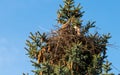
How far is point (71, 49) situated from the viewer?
21.1 m

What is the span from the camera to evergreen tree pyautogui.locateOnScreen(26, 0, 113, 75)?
21094 millimetres

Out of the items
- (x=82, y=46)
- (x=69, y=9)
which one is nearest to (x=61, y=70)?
(x=82, y=46)

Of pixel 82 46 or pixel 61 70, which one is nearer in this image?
pixel 61 70

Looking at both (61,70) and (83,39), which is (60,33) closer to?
(83,39)

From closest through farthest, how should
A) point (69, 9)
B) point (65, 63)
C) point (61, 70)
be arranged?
point (61, 70) < point (65, 63) < point (69, 9)

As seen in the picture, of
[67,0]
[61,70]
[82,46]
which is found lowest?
[61,70]

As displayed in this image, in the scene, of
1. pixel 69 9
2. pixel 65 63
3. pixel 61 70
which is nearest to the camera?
pixel 61 70

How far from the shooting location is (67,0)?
78.3ft

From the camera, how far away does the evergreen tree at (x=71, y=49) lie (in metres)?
21.1

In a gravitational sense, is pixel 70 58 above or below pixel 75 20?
below

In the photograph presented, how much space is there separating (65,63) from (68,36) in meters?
1.22

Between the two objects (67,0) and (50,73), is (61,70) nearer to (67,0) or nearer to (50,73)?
(50,73)

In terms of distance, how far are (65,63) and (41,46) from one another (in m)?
1.36

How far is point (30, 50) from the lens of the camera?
21.9m
